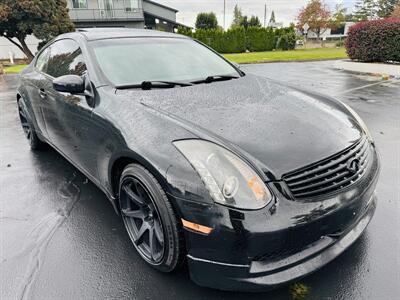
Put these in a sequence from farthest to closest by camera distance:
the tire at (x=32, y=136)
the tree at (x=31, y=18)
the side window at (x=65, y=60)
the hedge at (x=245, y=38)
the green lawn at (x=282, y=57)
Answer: the hedge at (x=245, y=38) < the tree at (x=31, y=18) < the green lawn at (x=282, y=57) < the tire at (x=32, y=136) < the side window at (x=65, y=60)

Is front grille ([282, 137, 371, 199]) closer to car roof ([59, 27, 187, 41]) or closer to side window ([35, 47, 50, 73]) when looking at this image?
car roof ([59, 27, 187, 41])

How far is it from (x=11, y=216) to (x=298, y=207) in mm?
2598

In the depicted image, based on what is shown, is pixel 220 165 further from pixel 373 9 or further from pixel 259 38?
pixel 373 9

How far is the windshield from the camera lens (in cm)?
269

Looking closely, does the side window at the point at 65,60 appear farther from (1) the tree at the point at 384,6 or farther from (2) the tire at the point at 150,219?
(1) the tree at the point at 384,6

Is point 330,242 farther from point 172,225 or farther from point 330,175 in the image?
point 172,225

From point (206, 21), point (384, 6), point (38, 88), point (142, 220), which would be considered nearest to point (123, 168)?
point (142, 220)

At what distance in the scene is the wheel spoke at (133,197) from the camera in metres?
2.12

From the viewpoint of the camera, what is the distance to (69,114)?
284 centimetres

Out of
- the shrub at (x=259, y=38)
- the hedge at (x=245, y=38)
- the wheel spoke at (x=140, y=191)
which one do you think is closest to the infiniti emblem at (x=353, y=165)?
the wheel spoke at (x=140, y=191)

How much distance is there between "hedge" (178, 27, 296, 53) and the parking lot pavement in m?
25.5

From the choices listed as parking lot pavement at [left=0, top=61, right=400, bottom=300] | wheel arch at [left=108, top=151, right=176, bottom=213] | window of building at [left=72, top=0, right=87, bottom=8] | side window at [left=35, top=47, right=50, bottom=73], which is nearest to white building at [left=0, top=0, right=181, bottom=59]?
window of building at [left=72, top=0, right=87, bottom=8]

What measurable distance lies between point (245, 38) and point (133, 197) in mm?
29018

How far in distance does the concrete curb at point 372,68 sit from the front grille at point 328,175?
10839 mm
